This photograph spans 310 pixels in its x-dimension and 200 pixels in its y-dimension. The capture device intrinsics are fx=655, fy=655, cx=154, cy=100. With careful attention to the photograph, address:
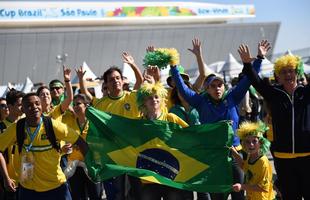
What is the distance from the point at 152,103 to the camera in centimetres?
659

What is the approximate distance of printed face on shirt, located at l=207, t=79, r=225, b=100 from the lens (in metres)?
7.31

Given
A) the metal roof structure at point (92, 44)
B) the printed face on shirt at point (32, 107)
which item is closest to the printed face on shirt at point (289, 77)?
the printed face on shirt at point (32, 107)

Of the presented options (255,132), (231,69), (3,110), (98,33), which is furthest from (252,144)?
(98,33)

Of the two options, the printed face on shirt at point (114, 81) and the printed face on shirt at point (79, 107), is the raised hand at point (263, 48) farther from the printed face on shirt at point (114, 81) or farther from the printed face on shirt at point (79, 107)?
the printed face on shirt at point (79, 107)

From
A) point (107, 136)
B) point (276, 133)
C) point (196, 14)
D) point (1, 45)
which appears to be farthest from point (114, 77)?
point (196, 14)

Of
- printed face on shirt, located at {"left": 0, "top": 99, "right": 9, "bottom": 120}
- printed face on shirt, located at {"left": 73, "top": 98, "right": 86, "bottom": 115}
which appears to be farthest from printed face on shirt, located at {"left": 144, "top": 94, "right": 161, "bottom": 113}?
printed face on shirt, located at {"left": 0, "top": 99, "right": 9, "bottom": 120}

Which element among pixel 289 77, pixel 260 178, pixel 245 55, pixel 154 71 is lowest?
pixel 260 178

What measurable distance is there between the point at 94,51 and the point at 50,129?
51896mm

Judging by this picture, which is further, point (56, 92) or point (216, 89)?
point (56, 92)

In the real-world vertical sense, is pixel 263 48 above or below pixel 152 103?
above

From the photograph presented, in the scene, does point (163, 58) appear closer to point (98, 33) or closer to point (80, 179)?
point (80, 179)

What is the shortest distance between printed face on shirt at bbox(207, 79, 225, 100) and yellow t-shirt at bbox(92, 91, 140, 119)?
0.89 meters

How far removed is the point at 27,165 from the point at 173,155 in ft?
4.81

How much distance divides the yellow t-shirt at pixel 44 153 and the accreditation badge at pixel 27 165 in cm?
3
